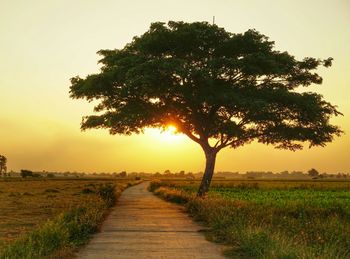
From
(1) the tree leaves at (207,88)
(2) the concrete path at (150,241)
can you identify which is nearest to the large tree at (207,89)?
(1) the tree leaves at (207,88)

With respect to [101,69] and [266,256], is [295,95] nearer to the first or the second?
[101,69]

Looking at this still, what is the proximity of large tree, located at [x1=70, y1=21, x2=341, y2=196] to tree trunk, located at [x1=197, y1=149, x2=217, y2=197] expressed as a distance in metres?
0.07

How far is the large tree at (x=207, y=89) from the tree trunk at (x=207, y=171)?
0.07 metres

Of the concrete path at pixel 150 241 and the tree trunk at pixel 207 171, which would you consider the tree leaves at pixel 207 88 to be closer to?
the tree trunk at pixel 207 171

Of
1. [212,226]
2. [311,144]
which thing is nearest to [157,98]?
[311,144]

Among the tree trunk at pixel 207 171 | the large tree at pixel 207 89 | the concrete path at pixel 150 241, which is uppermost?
the large tree at pixel 207 89

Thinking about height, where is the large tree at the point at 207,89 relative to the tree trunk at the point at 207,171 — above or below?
above

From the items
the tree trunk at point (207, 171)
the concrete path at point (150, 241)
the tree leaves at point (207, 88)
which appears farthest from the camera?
→ the tree trunk at point (207, 171)

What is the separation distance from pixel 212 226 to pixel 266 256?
6550 millimetres

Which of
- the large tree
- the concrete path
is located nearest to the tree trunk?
the large tree

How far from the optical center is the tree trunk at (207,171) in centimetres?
3481

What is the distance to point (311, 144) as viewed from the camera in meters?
35.7

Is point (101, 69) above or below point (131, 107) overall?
above

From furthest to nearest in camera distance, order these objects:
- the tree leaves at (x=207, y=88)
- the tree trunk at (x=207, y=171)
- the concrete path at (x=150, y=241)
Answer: the tree trunk at (x=207, y=171) < the tree leaves at (x=207, y=88) < the concrete path at (x=150, y=241)
